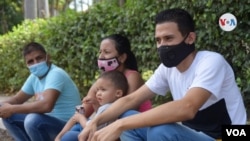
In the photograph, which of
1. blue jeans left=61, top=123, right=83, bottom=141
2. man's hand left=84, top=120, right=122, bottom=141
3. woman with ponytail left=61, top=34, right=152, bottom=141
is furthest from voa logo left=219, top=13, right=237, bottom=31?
man's hand left=84, top=120, right=122, bottom=141

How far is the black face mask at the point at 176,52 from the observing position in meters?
3.35

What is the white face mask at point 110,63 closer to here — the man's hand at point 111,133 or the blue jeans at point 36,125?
the blue jeans at point 36,125

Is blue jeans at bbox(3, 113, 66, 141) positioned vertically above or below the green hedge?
below

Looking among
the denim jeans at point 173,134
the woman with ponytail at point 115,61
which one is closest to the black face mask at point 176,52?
the denim jeans at point 173,134

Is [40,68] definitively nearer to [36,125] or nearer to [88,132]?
[36,125]

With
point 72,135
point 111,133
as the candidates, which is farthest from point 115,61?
point 111,133

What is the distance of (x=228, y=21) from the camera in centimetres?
596

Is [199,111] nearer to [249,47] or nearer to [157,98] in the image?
[249,47]

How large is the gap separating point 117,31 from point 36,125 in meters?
3.56

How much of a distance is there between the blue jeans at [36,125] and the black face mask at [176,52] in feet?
5.50

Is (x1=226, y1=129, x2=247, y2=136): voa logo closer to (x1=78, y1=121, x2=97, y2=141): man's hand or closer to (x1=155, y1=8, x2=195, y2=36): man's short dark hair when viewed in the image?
(x1=155, y1=8, x2=195, y2=36): man's short dark hair

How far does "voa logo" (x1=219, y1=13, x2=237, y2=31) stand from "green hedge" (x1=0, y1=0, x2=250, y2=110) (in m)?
0.09

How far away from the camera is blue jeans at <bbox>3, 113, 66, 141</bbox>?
4613mm

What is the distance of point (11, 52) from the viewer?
11852 millimetres
